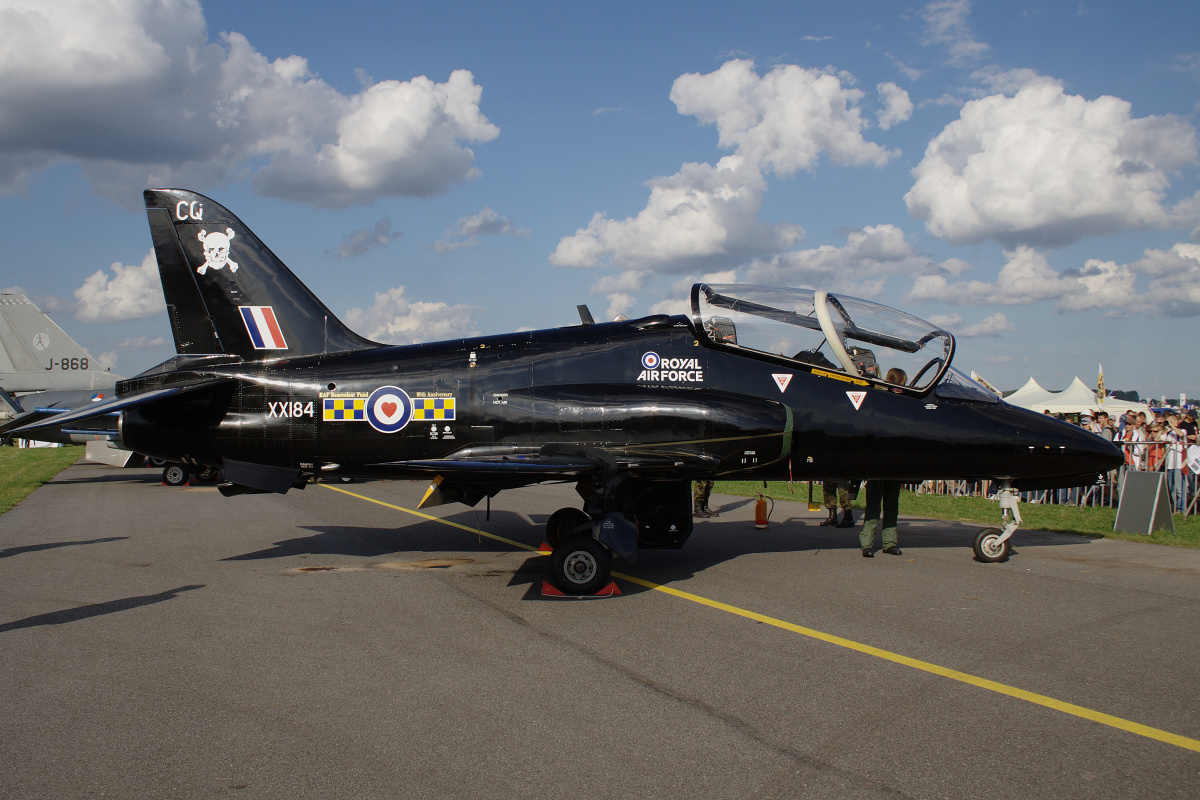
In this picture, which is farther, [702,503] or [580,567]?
[702,503]

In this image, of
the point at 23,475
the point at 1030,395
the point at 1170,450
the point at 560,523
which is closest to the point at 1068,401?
the point at 1030,395

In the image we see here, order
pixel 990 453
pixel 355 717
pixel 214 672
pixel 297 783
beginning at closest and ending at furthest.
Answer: pixel 297 783 < pixel 355 717 < pixel 214 672 < pixel 990 453

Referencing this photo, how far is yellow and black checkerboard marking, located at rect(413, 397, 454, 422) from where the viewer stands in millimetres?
8570

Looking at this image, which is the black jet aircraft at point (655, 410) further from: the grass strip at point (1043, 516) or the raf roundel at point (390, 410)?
the grass strip at point (1043, 516)

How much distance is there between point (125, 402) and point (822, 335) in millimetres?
8149

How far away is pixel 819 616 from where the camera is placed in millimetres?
6363

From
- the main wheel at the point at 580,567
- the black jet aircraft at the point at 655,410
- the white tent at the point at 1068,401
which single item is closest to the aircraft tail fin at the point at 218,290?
the black jet aircraft at the point at 655,410

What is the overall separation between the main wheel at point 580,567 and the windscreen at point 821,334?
9.59 feet

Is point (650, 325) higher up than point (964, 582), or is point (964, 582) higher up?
point (650, 325)

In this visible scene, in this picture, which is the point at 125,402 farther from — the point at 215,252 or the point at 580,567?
the point at 580,567

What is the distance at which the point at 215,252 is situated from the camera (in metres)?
9.66

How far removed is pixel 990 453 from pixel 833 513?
4.29 meters

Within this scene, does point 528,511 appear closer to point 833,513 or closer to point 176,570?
point 833,513

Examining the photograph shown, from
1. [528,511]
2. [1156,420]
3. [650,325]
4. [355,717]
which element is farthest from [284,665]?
[1156,420]
